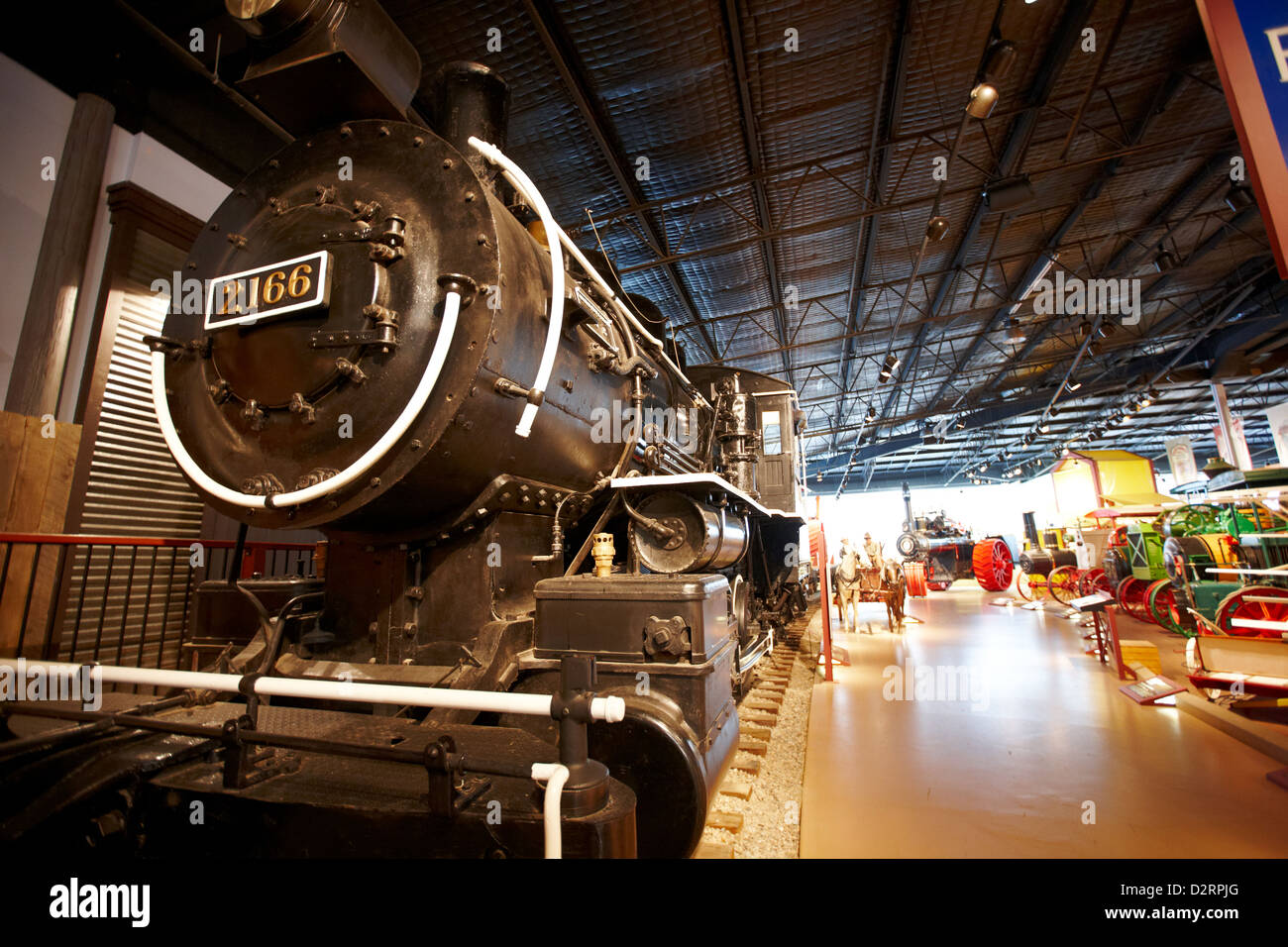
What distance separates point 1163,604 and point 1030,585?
12.7 ft

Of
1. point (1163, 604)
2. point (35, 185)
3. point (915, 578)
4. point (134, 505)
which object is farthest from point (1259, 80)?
point (915, 578)

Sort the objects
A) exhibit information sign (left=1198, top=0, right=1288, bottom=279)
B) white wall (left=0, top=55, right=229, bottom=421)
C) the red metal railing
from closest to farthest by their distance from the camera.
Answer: exhibit information sign (left=1198, top=0, right=1288, bottom=279) < the red metal railing < white wall (left=0, top=55, right=229, bottom=421)

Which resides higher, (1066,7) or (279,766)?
(1066,7)

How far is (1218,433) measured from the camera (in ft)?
49.2

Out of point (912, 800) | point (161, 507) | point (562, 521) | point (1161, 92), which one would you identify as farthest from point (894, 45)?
point (161, 507)

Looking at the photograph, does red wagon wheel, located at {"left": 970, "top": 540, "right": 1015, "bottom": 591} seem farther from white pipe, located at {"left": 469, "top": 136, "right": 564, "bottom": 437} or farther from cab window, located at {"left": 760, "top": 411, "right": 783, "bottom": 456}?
white pipe, located at {"left": 469, "top": 136, "right": 564, "bottom": 437}

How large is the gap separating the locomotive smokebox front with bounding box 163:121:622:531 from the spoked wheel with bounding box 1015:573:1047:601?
11989 millimetres

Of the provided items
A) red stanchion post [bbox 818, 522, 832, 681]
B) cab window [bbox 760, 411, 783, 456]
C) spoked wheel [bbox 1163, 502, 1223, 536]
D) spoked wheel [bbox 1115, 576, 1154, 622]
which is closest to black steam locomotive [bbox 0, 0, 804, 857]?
red stanchion post [bbox 818, 522, 832, 681]

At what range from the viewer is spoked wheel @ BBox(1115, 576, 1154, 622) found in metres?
8.35

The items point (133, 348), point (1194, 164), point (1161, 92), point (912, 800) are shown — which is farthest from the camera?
point (1194, 164)

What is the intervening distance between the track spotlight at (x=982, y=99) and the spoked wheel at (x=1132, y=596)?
710 centimetres

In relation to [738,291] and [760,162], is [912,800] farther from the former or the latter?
[738,291]

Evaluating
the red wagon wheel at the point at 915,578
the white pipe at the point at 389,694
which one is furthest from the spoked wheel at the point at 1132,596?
the white pipe at the point at 389,694
